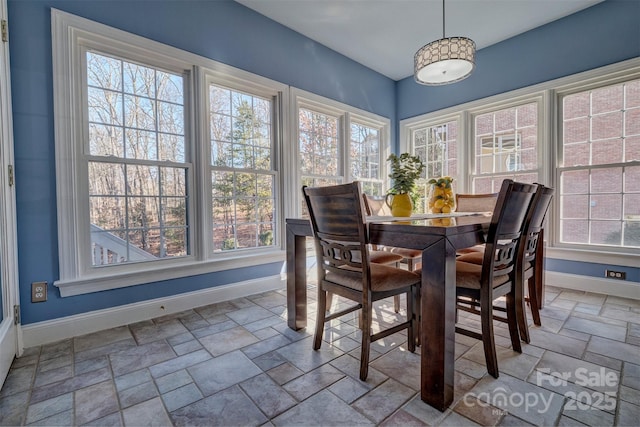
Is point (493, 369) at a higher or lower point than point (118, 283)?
lower

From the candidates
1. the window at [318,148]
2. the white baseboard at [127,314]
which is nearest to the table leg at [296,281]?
the white baseboard at [127,314]

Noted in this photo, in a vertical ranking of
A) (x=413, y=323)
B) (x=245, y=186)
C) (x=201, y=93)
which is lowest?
(x=413, y=323)

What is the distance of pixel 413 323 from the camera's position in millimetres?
1833

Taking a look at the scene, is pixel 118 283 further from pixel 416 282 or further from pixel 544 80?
pixel 544 80

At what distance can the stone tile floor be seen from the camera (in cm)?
133

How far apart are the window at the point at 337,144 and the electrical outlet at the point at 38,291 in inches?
89.9

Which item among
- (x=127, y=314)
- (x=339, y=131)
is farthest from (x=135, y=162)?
(x=339, y=131)

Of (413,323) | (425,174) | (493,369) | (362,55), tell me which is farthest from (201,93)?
(425,174)

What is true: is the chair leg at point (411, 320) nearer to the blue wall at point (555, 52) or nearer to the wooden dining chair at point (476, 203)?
the wooden dining chair at point (476, 203)

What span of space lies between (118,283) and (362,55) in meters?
3.87

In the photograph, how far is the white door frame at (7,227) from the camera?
1.75 meters

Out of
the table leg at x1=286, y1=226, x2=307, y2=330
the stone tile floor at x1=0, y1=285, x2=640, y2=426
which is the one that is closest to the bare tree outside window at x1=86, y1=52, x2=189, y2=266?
the stone tile floor at x1=0, y1=285, x2=640, y2=426

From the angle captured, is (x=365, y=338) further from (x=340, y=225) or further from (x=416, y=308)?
(x=340, y=225)

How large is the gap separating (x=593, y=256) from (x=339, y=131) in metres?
3.20
